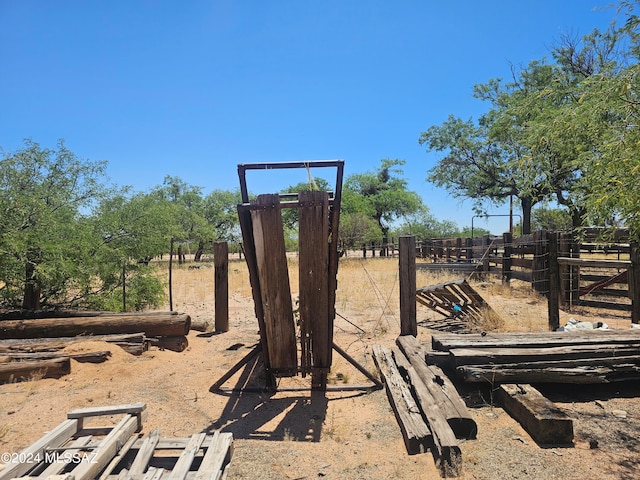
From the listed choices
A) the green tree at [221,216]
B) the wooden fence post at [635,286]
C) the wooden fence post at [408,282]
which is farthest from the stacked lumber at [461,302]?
the green tree at [221,216]

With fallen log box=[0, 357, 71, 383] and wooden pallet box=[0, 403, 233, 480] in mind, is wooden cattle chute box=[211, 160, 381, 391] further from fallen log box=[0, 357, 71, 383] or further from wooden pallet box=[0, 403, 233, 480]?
fallen log box=[0, 357, 71, 383]

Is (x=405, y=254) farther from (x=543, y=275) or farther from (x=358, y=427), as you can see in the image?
(x=543, y=275)

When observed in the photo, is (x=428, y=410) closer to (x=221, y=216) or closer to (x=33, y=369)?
(x=33, y=369)

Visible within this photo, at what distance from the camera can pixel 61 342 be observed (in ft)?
21.6

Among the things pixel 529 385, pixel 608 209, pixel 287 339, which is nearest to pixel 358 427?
pixel 287 339

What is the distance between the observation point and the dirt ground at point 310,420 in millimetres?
3418

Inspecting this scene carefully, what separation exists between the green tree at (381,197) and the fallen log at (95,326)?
112 feet

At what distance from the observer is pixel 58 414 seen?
4578 mm

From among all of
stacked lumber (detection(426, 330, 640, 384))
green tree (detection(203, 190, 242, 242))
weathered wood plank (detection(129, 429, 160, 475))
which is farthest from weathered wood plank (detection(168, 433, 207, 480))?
green tree (detection(203, 190, 242, 242))

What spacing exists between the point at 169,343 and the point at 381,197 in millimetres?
38200

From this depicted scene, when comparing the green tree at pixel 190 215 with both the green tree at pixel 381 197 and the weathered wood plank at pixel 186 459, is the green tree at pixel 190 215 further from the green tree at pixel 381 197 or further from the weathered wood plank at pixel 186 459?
the weathered wood plank at pixel 186 459

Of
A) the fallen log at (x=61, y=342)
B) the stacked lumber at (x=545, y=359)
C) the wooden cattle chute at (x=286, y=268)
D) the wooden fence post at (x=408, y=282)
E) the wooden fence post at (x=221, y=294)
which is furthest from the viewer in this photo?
the wooden fence post at (x=221, y=294)

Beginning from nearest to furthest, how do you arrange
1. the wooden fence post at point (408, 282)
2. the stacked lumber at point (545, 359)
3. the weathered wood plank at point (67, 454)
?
the weathered wood plank at point (67, 454) < the stacked lumber at point (545, 359) < the wooden fence post at point (408, 282)

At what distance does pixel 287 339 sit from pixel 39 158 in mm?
9071
